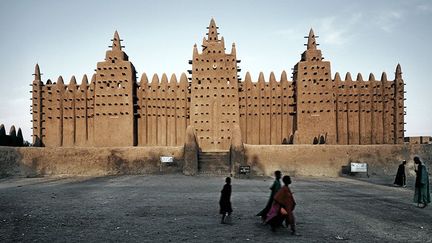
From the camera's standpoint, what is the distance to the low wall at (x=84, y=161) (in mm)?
20688

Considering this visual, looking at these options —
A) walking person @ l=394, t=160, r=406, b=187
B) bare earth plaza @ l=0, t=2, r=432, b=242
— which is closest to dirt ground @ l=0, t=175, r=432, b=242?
bare earth plaza @ l=0, t=2, r=432, b=242

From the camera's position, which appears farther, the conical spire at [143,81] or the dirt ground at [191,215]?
the conical spire at [143,81]

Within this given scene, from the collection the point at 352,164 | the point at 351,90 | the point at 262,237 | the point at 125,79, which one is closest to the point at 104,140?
the point at 125,79

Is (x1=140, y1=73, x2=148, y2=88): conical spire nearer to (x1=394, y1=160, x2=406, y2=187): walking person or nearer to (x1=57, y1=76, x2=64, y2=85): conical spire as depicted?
(x1=57, y1=76, x2=64, y2=85): conical spire

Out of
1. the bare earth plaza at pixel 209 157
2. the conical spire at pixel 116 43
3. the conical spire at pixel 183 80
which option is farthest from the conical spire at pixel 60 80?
the conical spire at pixel 183 80

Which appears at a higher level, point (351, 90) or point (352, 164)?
point (351, 90)

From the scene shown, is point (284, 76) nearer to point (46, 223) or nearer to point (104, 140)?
point (104, 140)

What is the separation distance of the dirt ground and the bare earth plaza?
0.05 metres

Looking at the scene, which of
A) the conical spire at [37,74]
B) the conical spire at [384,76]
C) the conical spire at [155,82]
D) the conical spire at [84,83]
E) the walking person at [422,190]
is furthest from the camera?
the conical spire at [37,74]

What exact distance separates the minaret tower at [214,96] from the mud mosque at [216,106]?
78 mm

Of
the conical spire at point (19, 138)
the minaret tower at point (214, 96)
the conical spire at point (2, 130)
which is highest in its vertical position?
the minaret tower at point (214, 96)

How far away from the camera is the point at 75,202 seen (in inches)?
451

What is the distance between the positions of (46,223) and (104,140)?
60.5 feet

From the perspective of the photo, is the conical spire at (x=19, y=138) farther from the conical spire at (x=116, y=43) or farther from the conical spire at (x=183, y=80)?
the conical spire at (x=183, y=80)
